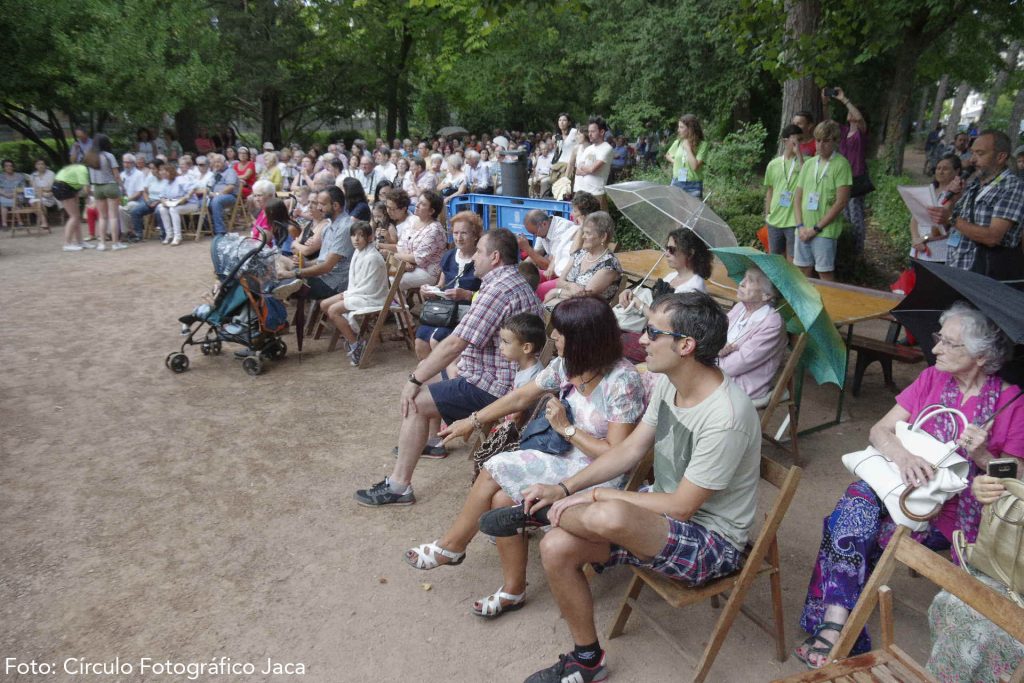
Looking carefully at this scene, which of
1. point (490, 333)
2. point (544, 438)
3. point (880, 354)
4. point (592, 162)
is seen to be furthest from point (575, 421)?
point (592, 162)

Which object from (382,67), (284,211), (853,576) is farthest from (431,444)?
(382,67)

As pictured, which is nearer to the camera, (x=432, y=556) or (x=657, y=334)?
(x=657, y=334)

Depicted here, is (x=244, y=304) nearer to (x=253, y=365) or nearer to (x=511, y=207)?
(x=253, y=365)

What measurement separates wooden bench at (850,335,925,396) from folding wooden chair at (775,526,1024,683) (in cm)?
310

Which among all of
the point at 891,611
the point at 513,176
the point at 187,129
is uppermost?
the point at 187,129

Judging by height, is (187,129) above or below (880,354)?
above

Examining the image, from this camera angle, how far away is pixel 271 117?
25.6m

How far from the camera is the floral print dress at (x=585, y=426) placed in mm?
3053

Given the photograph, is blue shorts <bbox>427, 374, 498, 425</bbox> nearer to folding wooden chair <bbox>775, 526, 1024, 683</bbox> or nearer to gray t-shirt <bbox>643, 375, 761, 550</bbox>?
gray t-shirt <bbox>643, 375, 761, 550</bbox>

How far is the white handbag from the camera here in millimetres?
2686

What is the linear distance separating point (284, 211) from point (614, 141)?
401 inches

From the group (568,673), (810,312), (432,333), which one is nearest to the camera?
(568,673)

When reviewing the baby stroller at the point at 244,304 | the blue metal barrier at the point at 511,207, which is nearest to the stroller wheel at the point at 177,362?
the baby stroller at the point at 244,304

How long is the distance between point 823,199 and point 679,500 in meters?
4.57
